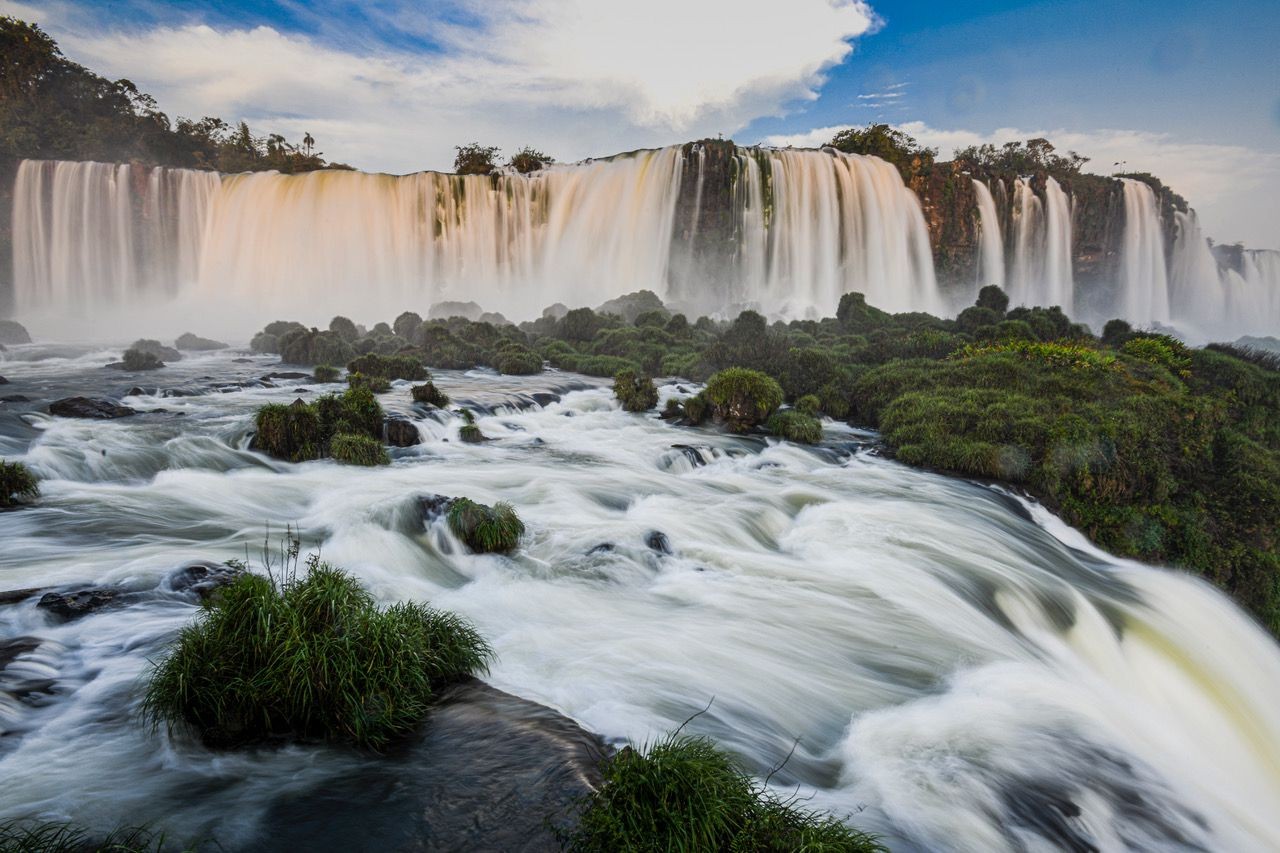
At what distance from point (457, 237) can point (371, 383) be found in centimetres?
2935

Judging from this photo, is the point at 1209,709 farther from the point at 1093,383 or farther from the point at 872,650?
the point at 1093,383

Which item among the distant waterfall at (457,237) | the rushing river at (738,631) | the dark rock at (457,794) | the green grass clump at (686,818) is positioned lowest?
the rushing river at (738,631)

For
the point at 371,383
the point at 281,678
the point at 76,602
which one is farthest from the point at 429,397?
the point at 281,678

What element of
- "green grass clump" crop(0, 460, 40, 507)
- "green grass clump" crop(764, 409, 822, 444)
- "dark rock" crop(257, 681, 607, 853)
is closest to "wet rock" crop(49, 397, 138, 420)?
"green grass clump" crop(0, 460, 40, 507)

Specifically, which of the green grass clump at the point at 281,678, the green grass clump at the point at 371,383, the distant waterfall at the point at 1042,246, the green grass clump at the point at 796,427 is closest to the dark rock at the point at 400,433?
the green grass clump at the point at 371,383

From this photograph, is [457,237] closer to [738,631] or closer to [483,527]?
[483,527]

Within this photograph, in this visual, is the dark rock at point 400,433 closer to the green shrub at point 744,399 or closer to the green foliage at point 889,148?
the green shrub at point 744,399

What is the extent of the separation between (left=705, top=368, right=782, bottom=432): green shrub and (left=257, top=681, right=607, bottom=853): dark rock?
11.5 metres

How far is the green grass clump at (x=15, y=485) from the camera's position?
26.6ft

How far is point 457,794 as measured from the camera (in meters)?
3.51

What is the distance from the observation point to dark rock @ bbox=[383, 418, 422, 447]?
1259 cm

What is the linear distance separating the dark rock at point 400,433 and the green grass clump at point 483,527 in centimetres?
508

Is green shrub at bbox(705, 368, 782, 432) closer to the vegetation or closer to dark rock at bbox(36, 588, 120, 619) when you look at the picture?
the vegetation

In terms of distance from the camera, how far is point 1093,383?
1391 cm
